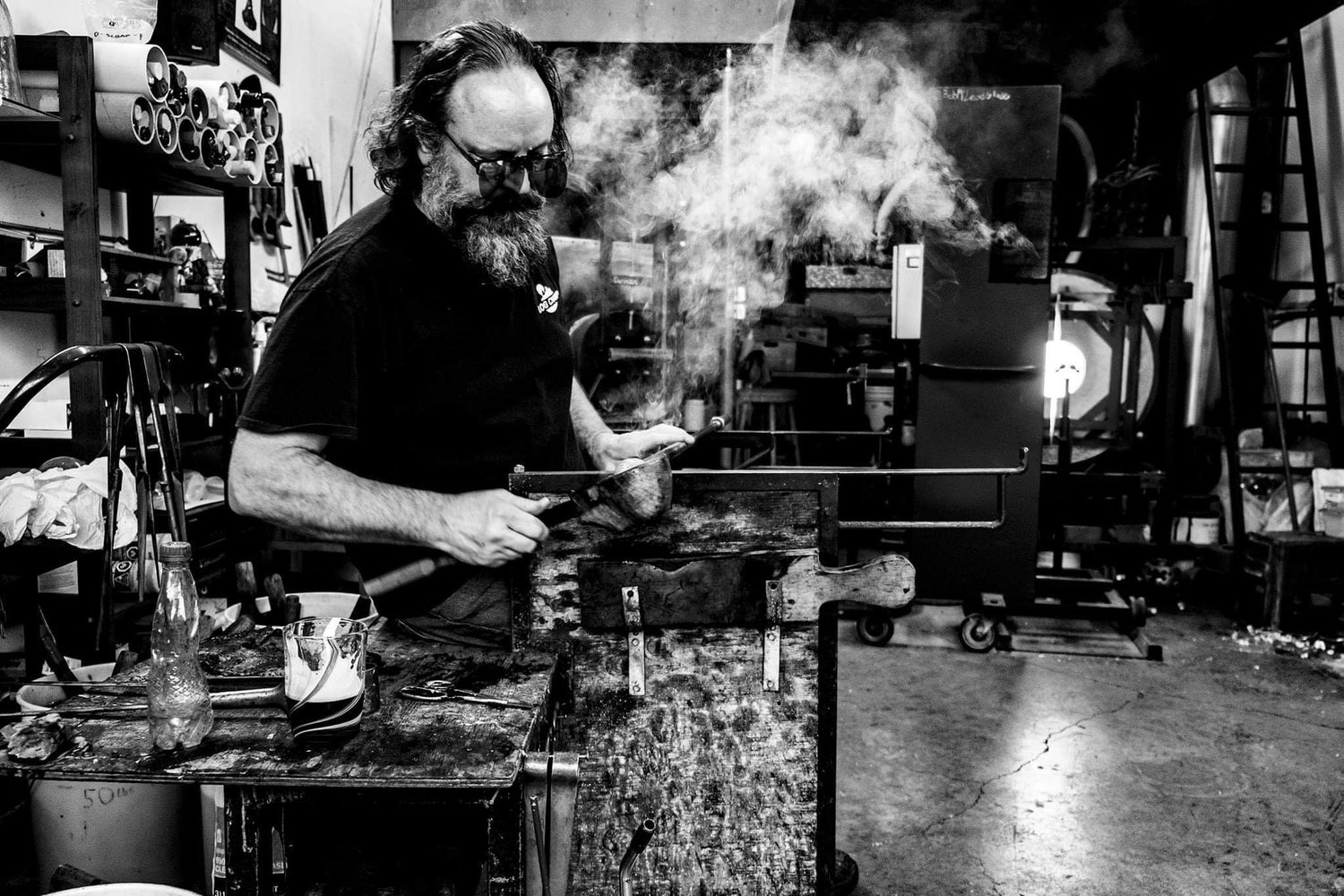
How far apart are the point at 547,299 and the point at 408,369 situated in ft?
1.38

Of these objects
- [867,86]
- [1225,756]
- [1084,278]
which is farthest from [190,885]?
[1084,278]

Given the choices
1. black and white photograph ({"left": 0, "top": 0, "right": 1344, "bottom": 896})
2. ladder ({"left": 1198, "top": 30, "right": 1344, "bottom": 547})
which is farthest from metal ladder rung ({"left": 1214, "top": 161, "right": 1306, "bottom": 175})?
black and white photograph ({"left": 0, "top": 0, "right": 1344, "bottom": 896})

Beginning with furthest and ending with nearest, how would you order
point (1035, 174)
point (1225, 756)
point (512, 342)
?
1. point (1035, 174)
2. point (1225, 756)
3. point (512, 342)

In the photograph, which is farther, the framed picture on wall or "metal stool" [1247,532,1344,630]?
"metal stool" [1247,532,1344,630]

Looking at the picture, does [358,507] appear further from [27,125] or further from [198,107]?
[198,107]

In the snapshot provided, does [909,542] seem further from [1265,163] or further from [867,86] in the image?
[1265,163]

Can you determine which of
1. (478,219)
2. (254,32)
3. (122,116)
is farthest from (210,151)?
(478,219)

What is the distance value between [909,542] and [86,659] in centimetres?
379

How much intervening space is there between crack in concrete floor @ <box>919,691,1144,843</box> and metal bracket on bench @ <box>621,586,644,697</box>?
1.58 m

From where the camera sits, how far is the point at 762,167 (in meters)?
5.31

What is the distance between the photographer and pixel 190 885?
1.98 meters

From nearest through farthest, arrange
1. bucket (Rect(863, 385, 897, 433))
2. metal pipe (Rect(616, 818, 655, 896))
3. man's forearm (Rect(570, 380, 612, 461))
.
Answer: metal pipe (Rect(616, 818, 655, 896)) < man's forearm (Rect(570, 380, 612, 461)) < bucket (Rect(863, 385, 897, 433))

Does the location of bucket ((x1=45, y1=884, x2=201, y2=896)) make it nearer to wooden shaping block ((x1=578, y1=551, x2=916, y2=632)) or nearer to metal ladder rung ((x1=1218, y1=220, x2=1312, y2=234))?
wooden shaping block ((x1=578, y1=551, x2=916, y2=632))

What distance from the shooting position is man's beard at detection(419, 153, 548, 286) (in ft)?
6.10
